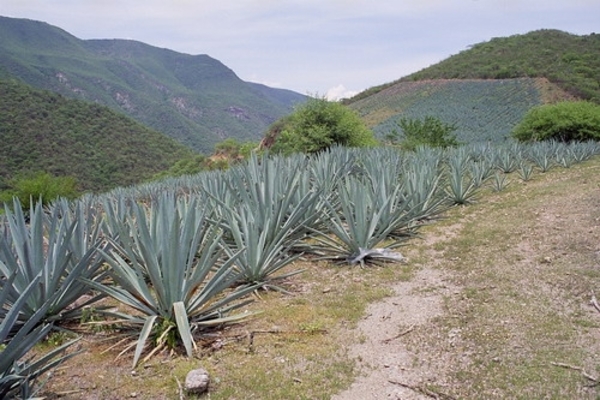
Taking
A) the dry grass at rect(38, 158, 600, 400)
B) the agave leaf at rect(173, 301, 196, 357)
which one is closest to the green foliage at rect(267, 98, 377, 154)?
the dry grass at rect(38, 158, 600, 400)

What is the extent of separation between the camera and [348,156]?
8844 millimetres

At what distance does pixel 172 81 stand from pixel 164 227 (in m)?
139

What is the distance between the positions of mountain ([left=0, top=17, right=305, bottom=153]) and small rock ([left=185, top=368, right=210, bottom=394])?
4617 centimetres

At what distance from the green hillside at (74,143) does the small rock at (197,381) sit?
30751mm

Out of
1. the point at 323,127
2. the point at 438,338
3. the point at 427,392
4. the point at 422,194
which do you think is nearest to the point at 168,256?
the point at 427,392

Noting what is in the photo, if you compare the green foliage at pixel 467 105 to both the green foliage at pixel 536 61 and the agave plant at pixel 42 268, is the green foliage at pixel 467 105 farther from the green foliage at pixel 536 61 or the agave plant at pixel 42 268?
the agave plant at pixel 42 268

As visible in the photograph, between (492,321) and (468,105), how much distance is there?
128ft

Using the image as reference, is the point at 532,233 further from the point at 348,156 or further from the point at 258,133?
the point at 258,133

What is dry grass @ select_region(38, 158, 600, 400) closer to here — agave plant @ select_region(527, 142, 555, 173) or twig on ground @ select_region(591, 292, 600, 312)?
twig on ground @ select_region(591, 292, 600, 312)

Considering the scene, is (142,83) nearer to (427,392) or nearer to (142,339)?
(142,339)

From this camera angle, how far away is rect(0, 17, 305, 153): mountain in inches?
2911

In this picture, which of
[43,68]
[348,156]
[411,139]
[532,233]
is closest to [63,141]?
[411,139]

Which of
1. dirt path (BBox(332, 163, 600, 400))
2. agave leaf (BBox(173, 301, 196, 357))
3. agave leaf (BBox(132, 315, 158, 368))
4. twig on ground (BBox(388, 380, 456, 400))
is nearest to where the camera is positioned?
twig on ground (BBox(388, 380, 456, 400))

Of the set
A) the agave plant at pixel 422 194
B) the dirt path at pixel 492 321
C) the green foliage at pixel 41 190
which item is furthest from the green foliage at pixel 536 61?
the dirt path at pixel 492 321
